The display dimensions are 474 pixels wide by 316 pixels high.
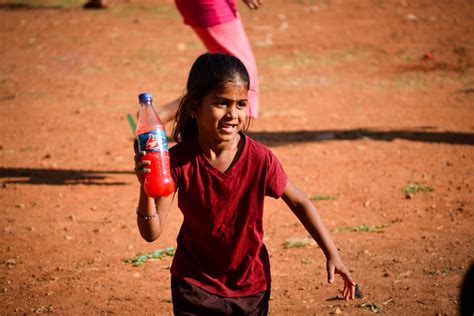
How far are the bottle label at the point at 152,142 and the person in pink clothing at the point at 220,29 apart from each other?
107 inches

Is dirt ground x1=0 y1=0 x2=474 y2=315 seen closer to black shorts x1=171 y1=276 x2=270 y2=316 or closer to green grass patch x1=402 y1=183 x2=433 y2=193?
green grass patch x1=402 y1=183 x2=433 y2=193

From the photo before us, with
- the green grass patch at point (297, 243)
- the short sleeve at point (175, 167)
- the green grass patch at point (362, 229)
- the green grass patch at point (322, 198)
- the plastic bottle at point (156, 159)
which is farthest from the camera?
the green grass patch at point (322, 198)

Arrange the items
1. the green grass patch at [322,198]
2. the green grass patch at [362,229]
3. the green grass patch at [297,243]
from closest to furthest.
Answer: the green grass patch at [297,243] < the green grass patch at [362,229] < the green grass patch at [322,198]

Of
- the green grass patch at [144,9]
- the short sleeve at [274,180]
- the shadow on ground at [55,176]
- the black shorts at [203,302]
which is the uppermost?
the short sleeve at [274,180]

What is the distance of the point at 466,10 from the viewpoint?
46.9ft

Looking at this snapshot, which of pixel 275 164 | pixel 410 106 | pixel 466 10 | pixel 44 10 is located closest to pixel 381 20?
pixel 466 10

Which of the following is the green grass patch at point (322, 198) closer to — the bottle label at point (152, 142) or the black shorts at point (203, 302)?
the black shorts at point (203, 302)

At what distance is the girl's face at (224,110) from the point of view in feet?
9.56

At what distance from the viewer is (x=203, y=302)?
9.58 feet

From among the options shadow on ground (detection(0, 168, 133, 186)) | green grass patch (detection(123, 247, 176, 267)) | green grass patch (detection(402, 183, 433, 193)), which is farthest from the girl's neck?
shadow on ground (detection(0, 168, 133, 186))

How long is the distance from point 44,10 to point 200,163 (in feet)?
45.5

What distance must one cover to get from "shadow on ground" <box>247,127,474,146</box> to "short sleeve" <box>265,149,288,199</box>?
4.43m

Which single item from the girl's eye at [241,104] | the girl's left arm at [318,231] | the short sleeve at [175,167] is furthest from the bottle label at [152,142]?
the girl's left arm at [318,231]

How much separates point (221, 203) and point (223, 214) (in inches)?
1.8
